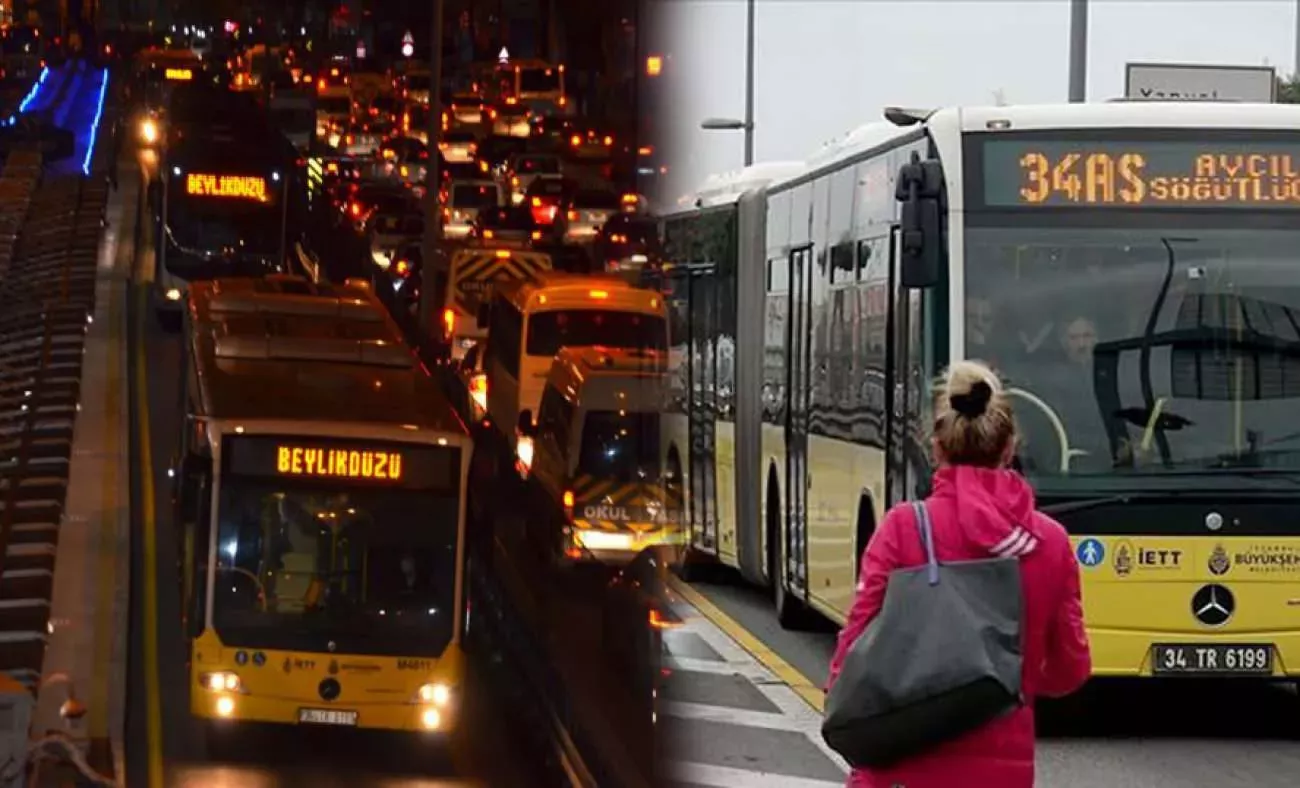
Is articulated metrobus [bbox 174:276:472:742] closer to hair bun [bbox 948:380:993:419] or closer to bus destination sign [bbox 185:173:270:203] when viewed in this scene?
hair bun [bbox 948:380:993:419]

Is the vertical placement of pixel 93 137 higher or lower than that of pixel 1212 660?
higher

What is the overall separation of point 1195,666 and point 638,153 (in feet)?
23.4

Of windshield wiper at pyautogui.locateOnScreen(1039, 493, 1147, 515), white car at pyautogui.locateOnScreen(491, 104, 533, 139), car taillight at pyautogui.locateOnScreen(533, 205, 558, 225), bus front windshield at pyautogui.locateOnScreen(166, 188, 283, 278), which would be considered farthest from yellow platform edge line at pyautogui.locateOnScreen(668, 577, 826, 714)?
white car at pyautogui.locateOnScreen(491, 104, 533, 139)

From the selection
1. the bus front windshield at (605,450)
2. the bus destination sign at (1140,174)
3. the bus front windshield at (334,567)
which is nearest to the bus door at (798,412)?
the bus front windshield at (334,567)

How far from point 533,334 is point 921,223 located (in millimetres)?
19974

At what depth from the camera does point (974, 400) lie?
557 centimetres

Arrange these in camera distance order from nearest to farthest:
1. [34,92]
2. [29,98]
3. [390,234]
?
1. [390,234]
2. [34,92]
3. [29,98]

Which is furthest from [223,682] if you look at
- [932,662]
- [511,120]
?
[511,120]

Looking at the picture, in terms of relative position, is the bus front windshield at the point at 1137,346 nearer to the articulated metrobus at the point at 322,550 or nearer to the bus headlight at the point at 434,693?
the articulated metrobus at the point at 322,550

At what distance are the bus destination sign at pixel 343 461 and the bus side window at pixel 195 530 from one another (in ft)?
1.05

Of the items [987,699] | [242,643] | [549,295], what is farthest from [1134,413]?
[549,295]

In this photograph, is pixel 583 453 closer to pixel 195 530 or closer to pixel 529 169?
pixel 195 530

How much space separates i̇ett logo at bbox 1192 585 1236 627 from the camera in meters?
12.0

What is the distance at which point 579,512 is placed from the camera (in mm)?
23844
